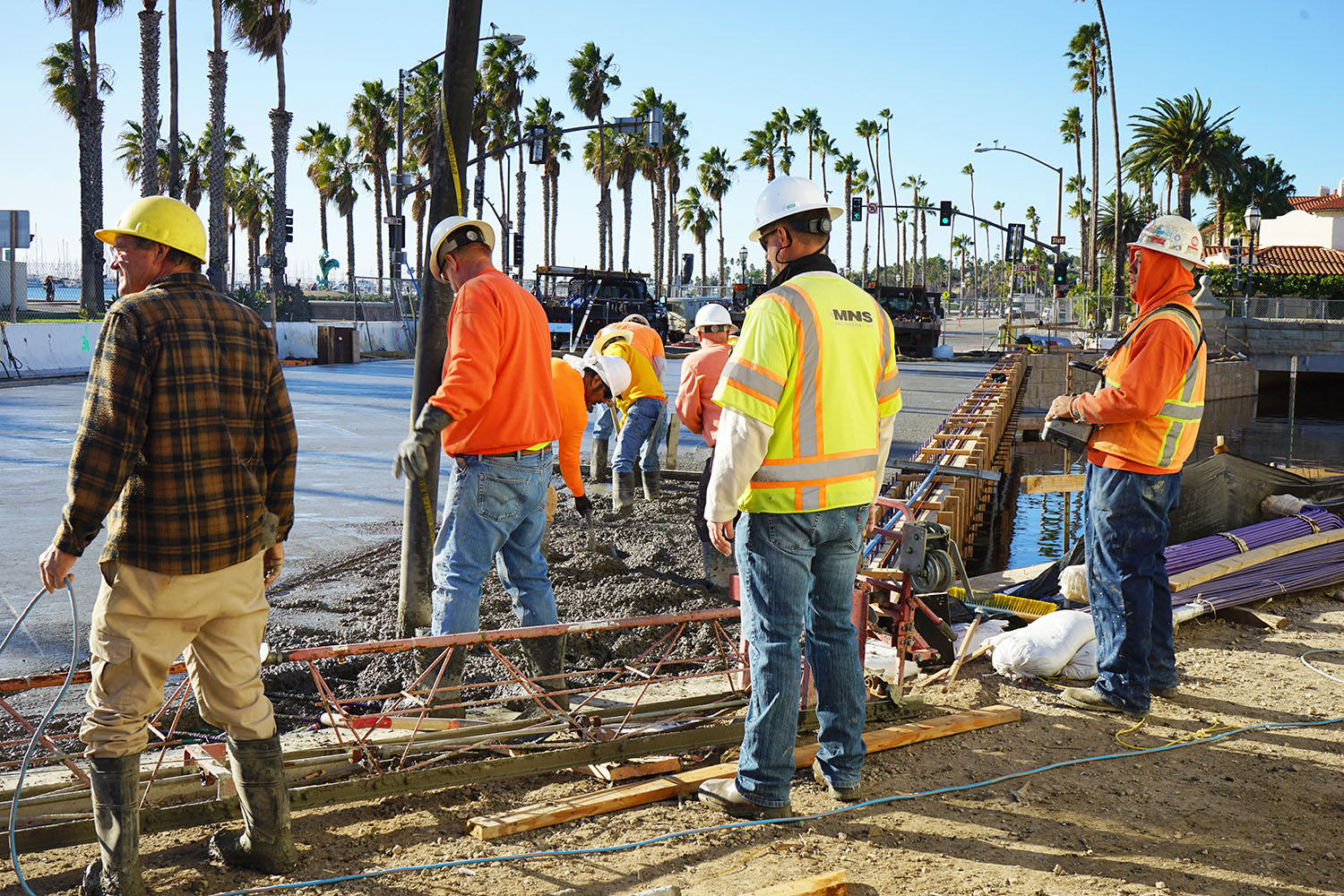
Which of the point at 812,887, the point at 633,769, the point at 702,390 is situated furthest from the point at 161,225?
the point at 702,390

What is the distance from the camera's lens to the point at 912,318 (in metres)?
38.1

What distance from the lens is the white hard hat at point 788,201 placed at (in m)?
3.66

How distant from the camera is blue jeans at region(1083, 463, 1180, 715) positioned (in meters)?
4.75

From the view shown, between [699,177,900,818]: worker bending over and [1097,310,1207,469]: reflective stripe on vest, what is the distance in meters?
1.62

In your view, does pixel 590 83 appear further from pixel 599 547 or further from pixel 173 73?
pixel 599 547

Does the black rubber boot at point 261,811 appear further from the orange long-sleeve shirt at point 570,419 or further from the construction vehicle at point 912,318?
the construction vehicle at point 912,318

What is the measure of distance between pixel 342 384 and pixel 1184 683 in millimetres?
19271

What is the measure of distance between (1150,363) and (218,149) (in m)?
33.1

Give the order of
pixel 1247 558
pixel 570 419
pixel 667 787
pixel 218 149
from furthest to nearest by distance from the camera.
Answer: pixel 218 149, pixel 1247 558, pixel 570 419, pixel 667 787

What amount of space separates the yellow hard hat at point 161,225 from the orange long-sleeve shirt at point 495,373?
1.21 m

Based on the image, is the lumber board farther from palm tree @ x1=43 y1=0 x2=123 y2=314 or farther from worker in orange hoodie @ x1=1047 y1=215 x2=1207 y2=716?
palm tree @ x1=43 y1=0 x2=123 y2=314

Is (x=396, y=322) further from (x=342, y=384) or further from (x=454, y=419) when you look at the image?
(x=454, y=419)

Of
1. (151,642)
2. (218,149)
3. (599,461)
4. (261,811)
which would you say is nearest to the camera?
(151,642)

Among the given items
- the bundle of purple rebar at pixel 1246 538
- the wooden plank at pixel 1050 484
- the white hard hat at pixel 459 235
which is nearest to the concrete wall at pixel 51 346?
the wooden plank at pixel 1050 484
